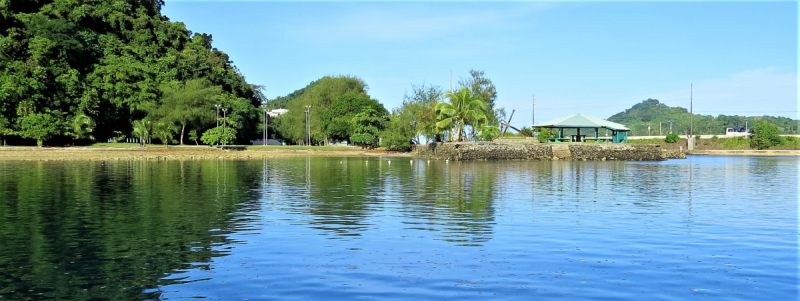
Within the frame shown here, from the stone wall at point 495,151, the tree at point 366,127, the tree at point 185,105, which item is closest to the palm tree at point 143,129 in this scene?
the tree at point 185,105

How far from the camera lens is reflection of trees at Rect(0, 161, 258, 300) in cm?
1072

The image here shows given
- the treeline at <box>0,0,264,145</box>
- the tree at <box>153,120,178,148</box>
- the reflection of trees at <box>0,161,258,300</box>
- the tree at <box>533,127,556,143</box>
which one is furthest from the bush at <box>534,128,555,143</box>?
the reflection of trees at <box>0,161,258,300</box>

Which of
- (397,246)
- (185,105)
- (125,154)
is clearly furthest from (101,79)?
(397,246)

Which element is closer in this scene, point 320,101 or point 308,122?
point 308,122

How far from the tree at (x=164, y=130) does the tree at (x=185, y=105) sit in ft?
5.21

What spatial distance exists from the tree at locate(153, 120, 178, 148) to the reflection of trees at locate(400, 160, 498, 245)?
2570 inches

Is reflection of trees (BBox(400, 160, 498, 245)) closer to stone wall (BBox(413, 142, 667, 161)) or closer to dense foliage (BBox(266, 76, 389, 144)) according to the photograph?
stone wall (BBox(413, 142, 667, 161))

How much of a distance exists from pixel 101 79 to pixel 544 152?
67.3m

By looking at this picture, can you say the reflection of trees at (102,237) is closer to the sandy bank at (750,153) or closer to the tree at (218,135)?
the tree at (218,135)

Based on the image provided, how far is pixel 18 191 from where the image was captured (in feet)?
90.8

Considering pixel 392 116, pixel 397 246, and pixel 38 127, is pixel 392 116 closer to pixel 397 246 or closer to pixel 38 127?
pixel 38 127

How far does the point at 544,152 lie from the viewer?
70.6 metres

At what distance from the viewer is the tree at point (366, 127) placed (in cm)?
9438

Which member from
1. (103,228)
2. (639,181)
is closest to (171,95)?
(639,181)
